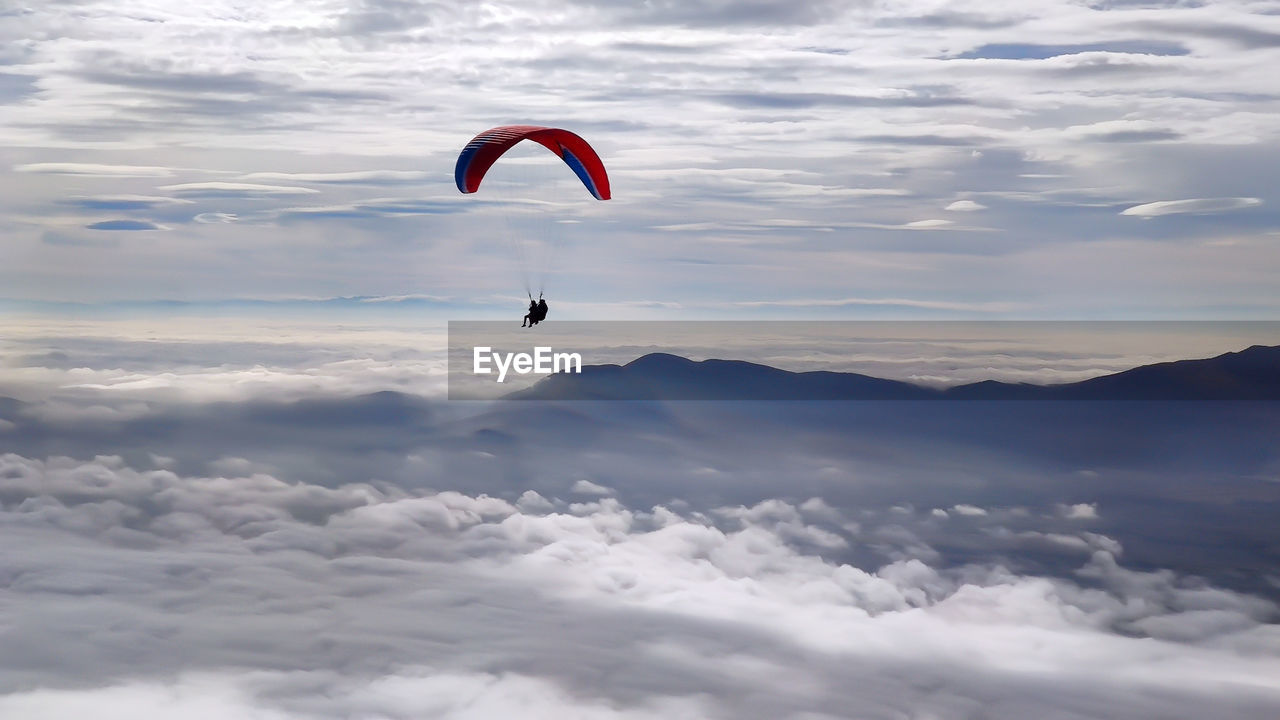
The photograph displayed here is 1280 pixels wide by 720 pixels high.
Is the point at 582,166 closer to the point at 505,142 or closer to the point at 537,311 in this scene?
the point at 505,142

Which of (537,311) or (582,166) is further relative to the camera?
(582,166)

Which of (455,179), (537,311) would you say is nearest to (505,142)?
(455,179)

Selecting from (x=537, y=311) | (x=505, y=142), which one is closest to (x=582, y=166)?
(x=505, y=142)

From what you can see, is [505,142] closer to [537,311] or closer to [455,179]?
[455,179]

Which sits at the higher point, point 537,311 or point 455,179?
point 455,179

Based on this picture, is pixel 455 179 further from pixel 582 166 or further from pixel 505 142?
pixel 582 166

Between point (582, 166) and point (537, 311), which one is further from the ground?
point (582, 166)
